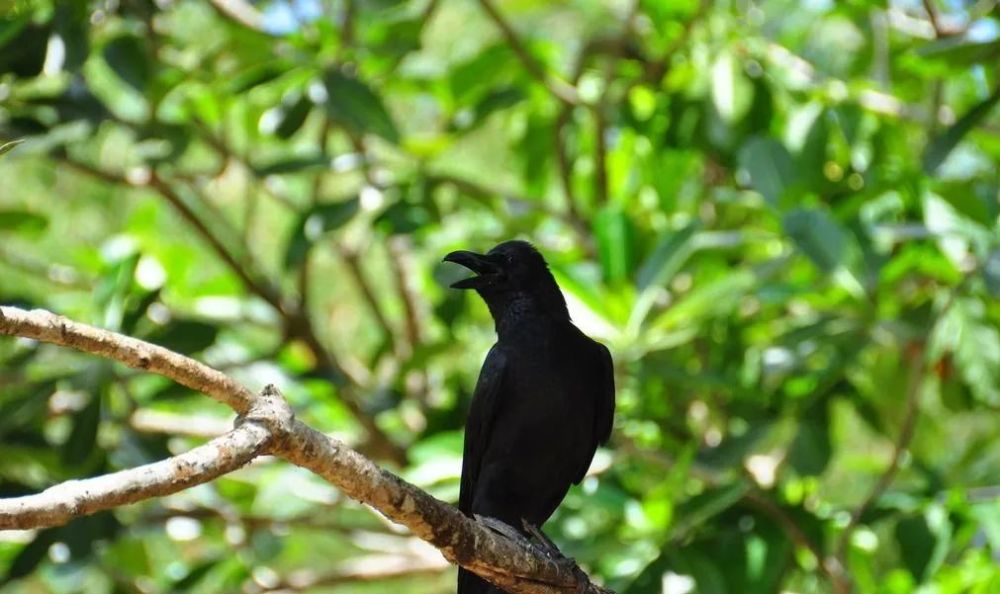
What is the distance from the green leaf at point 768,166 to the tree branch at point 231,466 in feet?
8.05

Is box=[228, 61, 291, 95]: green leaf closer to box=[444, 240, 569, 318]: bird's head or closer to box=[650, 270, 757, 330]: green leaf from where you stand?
box=[444, 240, 569, 318]: bird's head

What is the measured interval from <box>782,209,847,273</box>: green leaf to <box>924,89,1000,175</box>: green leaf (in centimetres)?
37

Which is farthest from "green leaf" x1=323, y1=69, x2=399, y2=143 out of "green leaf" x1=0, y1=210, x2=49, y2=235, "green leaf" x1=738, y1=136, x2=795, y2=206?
"green leaf" x1=738, y1=136, x2=795, y2=206

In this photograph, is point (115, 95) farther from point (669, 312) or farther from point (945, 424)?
point (945, 424)

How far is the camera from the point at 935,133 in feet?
17.5

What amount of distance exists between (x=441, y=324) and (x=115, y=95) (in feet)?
8.89

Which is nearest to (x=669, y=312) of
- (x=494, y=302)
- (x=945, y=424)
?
(x=494, y=302)

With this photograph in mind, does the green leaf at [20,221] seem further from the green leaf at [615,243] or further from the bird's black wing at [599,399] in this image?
the bird's black wing at [599,399]

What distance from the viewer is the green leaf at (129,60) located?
4.84 meters

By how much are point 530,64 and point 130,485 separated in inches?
155

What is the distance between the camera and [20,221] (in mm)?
5238

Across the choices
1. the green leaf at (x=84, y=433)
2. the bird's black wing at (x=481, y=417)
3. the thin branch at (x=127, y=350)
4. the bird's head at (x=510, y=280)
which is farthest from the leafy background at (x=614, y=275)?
the thin branch at (x=127, y=350)

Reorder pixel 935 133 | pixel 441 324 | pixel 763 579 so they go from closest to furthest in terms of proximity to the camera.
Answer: pixel 763 579
pixel 935 133
pixel 441 324

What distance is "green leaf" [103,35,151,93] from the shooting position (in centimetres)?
484
